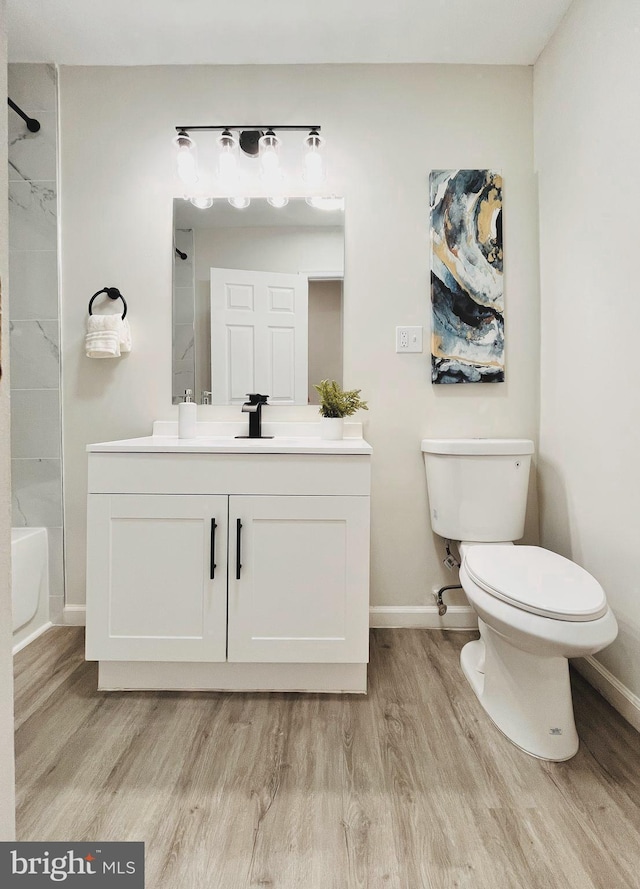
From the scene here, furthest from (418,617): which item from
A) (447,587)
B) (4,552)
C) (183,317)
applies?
(4,552)

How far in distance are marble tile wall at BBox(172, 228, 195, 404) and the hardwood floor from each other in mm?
1170

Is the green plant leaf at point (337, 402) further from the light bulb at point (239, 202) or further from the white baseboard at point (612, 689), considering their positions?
the white baseboard at point (612, 689)

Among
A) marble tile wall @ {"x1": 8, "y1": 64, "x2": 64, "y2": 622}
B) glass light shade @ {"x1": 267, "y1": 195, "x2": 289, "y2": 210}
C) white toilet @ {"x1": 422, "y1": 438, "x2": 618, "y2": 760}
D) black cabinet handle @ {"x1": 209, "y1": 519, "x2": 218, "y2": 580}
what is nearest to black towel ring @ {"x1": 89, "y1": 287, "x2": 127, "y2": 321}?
marble tile wall @ {"x1": 8, "y1": 64, "x2": 64, "y2": 622}

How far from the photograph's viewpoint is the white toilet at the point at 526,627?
1.15 m

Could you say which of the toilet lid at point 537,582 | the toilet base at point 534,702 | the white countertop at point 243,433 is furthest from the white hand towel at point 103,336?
the toilet base at point 534,702

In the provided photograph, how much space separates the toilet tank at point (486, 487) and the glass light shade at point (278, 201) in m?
1.17

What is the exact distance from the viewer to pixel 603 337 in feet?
5.01

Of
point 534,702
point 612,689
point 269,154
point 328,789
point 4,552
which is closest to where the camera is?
point 4,552

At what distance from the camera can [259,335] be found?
198 centimetres

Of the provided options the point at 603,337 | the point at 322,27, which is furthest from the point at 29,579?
the point at 322,27

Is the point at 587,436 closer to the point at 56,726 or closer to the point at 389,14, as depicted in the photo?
the point at 389,14

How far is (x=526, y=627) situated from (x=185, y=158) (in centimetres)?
204

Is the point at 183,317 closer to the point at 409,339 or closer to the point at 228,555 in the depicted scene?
the point at 409,339

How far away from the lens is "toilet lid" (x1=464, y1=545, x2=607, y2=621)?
117 centimetres
